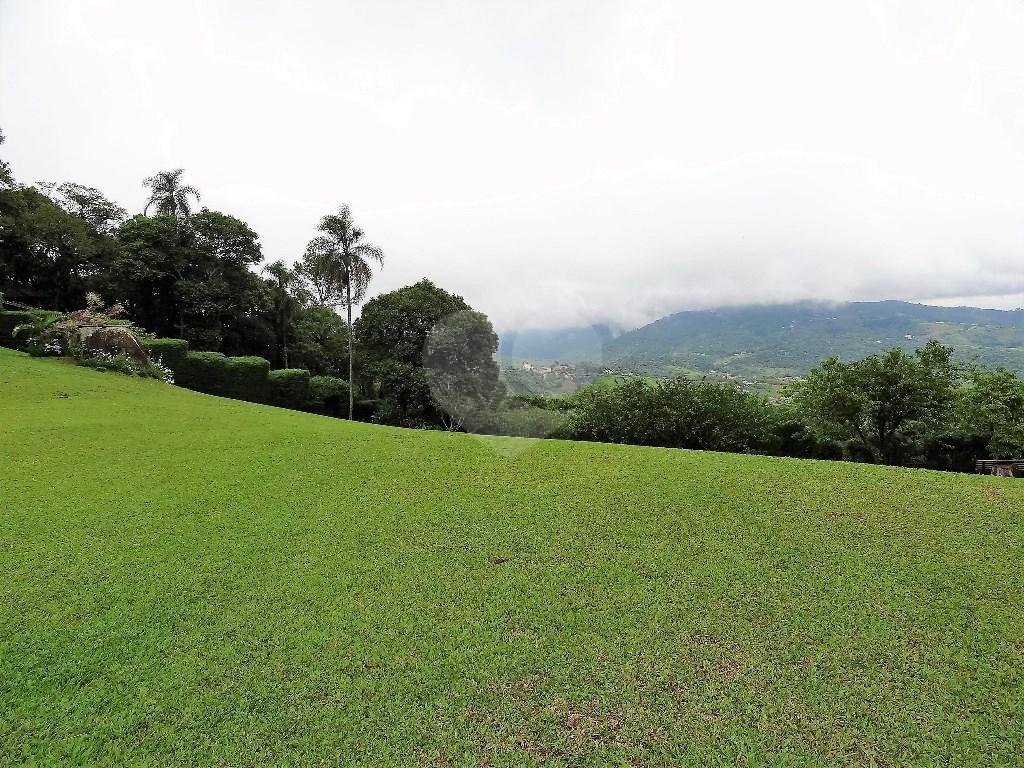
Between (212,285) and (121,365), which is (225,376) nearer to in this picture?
(121,365)

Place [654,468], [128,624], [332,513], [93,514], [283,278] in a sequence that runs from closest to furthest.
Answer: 1. [128,624]
2. [93,514]
3. [332,513]
4. [654,468]
5. [283,278]

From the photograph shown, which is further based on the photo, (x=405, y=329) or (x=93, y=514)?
(x=405, y=329)

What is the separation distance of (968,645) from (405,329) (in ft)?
80.7

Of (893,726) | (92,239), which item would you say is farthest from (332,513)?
(92,239)

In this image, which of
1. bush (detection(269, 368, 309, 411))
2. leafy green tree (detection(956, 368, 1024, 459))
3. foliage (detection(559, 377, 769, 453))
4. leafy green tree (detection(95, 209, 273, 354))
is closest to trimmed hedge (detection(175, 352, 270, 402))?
bush (detection(269, 368, 309, 411))

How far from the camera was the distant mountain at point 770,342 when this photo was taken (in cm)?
1460

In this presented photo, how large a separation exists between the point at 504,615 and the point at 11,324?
68.5 ft

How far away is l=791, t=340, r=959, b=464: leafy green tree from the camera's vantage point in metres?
14.9

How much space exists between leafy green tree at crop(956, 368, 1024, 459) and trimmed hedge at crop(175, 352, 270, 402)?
2321cm

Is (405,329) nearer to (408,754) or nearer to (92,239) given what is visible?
(92,239)

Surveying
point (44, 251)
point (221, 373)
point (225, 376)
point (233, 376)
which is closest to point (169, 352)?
point (221, 373)

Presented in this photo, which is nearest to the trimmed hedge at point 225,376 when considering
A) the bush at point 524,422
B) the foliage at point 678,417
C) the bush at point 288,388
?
the bush at point 288,388

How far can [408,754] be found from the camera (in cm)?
325

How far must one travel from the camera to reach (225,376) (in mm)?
19422
